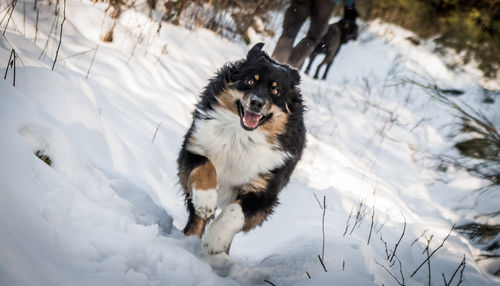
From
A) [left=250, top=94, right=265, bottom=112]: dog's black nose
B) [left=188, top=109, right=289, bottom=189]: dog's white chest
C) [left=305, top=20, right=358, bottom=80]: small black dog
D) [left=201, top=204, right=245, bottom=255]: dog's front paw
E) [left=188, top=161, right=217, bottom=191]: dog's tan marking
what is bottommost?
[left=201, top=204, right=245, bottom=255]: dog's front paw

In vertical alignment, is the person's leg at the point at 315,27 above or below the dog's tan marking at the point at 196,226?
above

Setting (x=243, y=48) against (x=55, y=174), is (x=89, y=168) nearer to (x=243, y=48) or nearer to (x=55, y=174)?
(x=55, y=174)

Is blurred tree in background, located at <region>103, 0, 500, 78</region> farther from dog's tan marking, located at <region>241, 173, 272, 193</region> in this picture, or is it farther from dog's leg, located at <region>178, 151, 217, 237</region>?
dog's tan marking, located at <region>241, 173, 272, 193</region>

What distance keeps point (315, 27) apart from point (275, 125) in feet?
8.80

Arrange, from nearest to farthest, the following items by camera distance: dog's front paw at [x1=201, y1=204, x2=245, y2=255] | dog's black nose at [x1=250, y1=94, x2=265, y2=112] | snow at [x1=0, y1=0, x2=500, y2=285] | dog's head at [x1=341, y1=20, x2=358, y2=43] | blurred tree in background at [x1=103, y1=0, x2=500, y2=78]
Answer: snow at [x1=0, y1=0, x2=500, y2=285] → dog's front paw at [x1=201, y1=204, x2=245, y2=255] → dog's black nose at [x1=250, y1=94, x2=265, y2=112] → blurred tree in background at [x1=103, y1=0, x2=500, y2=78] → dog's head at [x1=341, y1=20, x2=358, y2=43]

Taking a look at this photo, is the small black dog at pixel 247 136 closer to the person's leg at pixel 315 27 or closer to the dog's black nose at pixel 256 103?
the dog's black nose at pixel 256 103

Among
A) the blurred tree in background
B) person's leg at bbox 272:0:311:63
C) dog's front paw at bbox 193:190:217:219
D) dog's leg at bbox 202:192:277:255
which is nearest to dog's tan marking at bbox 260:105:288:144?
dog's leg at bbox 202:192:277:255

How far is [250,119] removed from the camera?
2.48 metres

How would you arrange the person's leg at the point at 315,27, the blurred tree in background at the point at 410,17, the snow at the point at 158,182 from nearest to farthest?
the snow at the point at 158,182, the person's leg at the point at 315,27, the blurred tree in background at the point at 410,17

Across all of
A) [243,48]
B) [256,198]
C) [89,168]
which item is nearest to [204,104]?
[256,198]

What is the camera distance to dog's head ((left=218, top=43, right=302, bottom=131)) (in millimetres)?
2453

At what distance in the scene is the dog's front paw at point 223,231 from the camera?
1.98m

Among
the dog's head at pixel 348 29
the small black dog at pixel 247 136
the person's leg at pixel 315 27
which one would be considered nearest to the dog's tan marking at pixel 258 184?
the small black dog at pixel 247 136

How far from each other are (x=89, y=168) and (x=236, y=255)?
136cm
